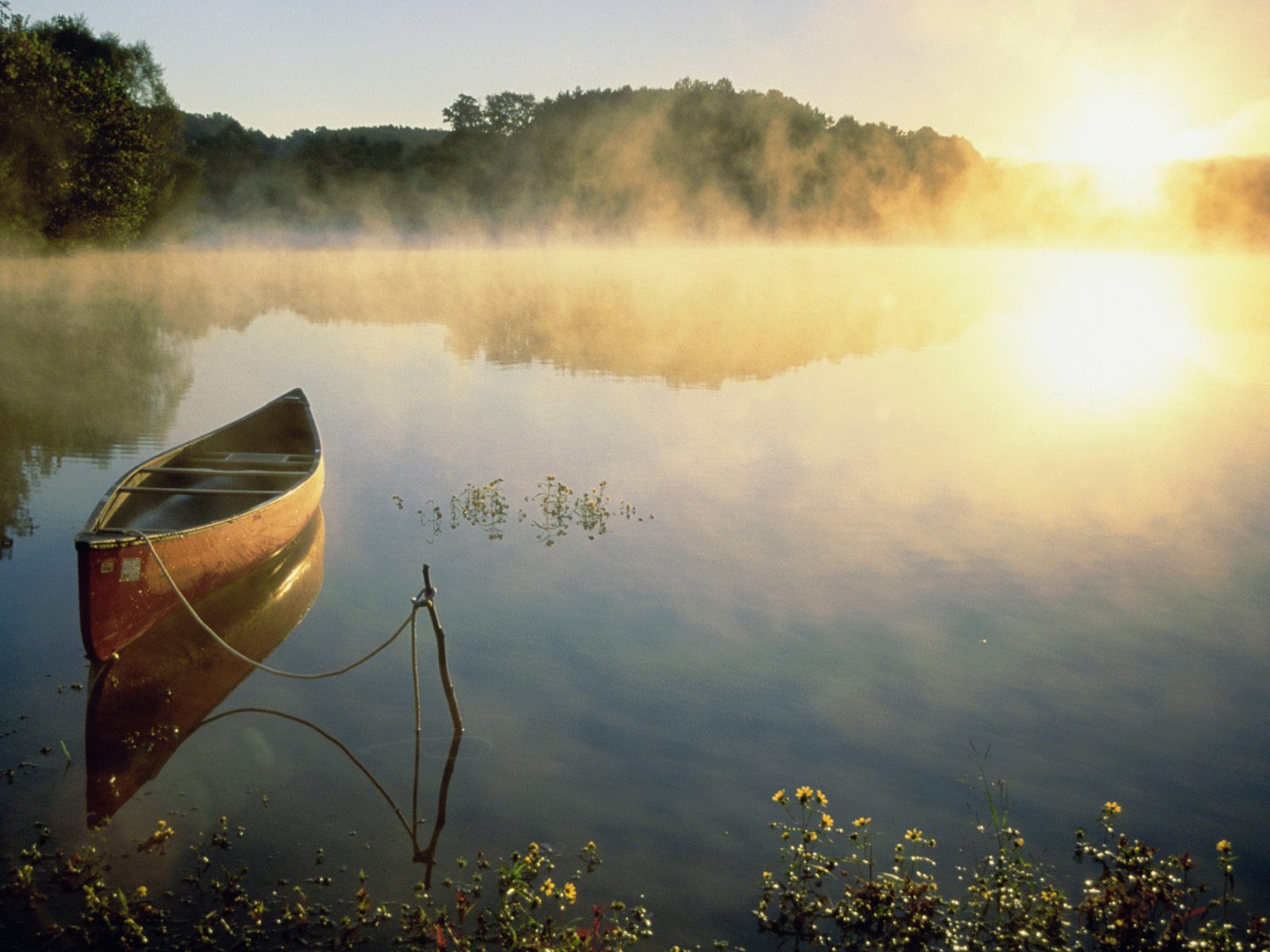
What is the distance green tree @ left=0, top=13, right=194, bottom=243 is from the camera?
39281 mm

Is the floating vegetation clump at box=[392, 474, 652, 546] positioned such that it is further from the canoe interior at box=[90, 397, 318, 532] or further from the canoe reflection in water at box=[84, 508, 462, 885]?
the canoe reflection in water at box=[84, 508, 462, 885]

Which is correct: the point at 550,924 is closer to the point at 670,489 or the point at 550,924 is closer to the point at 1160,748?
the point at 1160,748

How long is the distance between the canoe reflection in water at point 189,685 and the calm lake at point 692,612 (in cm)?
9

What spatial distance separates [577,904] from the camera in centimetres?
609

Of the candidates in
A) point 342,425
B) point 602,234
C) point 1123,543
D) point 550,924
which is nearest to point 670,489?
point 1123,543

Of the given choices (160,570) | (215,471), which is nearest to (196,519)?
(215,471)

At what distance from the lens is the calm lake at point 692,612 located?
7086 millimetres

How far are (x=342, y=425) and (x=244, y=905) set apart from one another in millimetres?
15555

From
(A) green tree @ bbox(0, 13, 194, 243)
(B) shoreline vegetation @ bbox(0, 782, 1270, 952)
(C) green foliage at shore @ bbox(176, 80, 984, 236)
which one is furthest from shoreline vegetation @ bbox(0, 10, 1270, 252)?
(B) shoreline vegetation @ bbox(0, 782, 1270, 952)

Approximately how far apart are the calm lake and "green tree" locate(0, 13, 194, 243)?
15571mm

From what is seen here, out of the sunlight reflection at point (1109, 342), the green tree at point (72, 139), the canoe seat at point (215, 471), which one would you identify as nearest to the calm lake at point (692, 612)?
the sunlight reflection at point (1109, 342)

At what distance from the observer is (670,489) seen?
1605 cm

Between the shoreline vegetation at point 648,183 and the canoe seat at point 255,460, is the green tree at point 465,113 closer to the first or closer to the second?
the shoreline vegetation at point 648,183

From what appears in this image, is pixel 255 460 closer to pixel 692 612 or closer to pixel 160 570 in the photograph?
pixel 160 570
